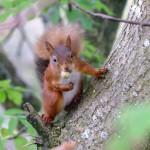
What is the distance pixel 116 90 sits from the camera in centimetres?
154

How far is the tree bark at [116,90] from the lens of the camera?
1496 millimetres

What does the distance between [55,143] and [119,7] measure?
1.94 meters

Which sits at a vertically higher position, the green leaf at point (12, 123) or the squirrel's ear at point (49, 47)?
the squirrel's ear at point (49, 47)

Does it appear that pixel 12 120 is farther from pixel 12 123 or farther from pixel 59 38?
pixel 59 38

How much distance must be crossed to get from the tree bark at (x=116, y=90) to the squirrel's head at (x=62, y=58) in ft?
0.58

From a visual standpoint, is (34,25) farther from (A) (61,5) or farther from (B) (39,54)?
(B) (39,54)

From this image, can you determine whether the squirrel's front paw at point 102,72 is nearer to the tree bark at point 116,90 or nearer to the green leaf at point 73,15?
the tree bark at point 116,90

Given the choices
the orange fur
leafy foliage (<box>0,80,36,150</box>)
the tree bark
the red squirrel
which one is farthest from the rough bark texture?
leafy foliage (<box>0,80,36,150</box>)

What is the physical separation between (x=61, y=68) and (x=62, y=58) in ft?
0.15

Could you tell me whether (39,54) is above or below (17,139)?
above

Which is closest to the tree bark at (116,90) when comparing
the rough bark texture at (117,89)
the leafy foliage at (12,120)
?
the rough bark texture at (117,89)

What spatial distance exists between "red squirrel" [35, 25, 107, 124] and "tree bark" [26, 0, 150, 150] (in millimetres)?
109

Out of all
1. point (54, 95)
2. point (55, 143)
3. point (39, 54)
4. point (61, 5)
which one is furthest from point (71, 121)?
point (61, 5)

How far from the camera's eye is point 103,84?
161 centimetres
